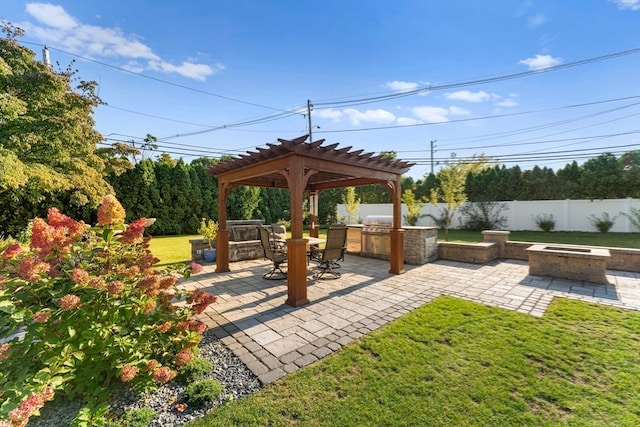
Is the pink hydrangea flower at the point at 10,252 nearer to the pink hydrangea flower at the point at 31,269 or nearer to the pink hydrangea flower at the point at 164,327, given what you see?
the pink hydrangea flower at the point at 31,269

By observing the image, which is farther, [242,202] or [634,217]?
[242,202]

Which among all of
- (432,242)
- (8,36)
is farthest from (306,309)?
(8,36)

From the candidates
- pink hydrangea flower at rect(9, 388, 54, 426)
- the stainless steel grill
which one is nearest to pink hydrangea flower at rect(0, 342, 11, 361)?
pink hydrangea flower at rect(9, 388, 54, 426)

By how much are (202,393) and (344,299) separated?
118 inches

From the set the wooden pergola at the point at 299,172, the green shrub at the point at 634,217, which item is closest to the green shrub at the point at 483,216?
the green shrub at the point at 634,217

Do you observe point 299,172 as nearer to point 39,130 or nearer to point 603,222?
point 39,130

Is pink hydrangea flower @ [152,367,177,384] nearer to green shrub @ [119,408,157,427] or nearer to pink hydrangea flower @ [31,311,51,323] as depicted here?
green shrub @ [119,408,157,427]

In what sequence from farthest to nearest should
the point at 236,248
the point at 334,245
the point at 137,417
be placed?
1. the point at 236,248
2. the point at 334,245
3. the point at 137,417

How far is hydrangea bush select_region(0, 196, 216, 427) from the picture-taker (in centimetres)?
179

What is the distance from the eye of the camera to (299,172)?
15.3 feet

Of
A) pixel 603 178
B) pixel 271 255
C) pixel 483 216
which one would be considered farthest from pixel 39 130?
pixel 603 178

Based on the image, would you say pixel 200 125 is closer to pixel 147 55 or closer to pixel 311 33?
pixel 147 55

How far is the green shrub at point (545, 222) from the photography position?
549 inches

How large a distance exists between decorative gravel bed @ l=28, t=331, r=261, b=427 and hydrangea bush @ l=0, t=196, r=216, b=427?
12 centimetres
